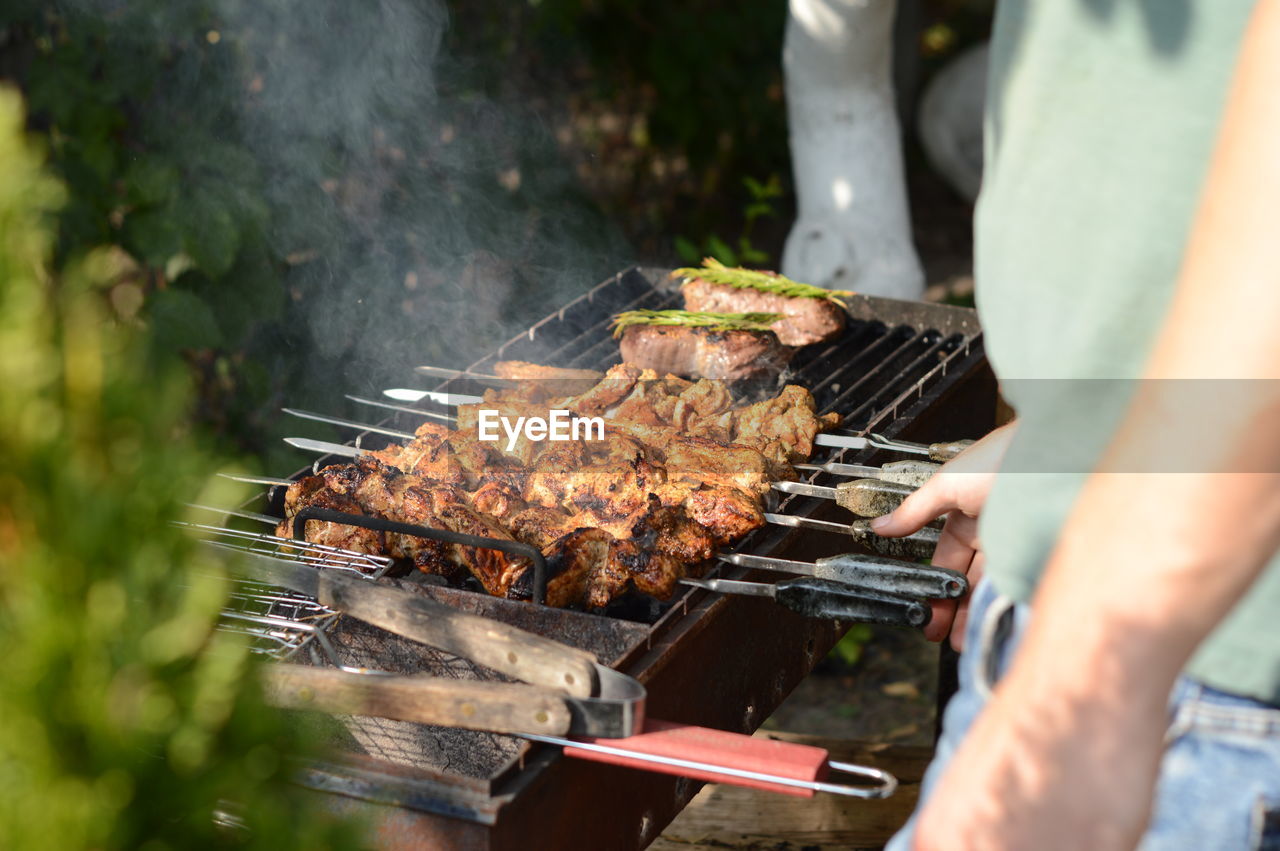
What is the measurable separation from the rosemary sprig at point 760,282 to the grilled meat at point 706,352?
14.9 inches

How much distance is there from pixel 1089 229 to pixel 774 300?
125 inches

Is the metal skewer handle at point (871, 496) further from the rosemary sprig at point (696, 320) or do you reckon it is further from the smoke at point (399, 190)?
the smoke at point (399, 190)

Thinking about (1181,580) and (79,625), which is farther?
(1181,580)

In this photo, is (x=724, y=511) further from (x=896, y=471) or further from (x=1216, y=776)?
(x=1216, y=776)

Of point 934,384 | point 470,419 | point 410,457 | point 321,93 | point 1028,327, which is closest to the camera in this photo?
point 1028,327

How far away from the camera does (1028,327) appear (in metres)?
1.58

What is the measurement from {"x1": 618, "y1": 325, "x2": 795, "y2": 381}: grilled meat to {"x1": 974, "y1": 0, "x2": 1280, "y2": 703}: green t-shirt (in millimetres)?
2550

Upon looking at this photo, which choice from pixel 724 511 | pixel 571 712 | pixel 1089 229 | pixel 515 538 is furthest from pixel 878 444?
pixel 1089 229

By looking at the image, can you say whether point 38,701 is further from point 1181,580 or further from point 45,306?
point 1181,580

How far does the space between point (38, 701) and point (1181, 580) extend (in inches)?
41.6

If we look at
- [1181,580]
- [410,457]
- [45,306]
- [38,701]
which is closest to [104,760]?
[38,701]

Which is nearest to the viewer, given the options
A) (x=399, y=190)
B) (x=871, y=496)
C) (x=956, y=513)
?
(x=956, y=513)

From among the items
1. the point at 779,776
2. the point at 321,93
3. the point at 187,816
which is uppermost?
the point at 321,93

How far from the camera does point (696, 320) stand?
4.42 meters
